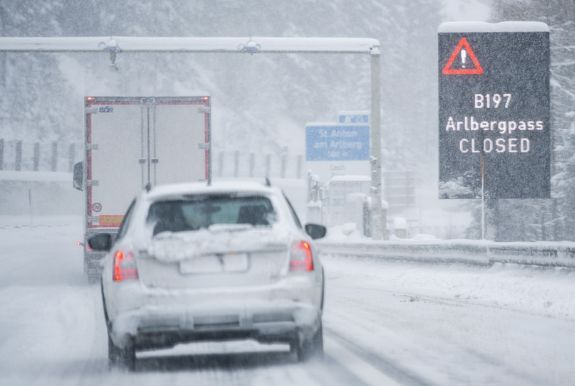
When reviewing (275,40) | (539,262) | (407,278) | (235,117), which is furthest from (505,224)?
(235,117)

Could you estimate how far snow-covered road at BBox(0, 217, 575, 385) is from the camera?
9.59m

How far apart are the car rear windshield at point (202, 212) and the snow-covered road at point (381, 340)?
116 cm

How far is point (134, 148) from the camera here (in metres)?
22.9

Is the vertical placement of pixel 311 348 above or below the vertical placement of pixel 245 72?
below

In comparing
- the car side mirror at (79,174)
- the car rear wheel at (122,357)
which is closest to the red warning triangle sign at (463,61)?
the car side mirror at (79,174)

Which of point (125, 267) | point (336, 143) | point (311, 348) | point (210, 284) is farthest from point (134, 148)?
point (336, 143)

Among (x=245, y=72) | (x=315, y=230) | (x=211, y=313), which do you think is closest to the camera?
(x=211, y=313)

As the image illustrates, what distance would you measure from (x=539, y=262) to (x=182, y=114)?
813 cm

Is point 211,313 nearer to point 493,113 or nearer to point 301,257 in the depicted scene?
point 301,257

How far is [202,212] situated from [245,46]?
20719mm

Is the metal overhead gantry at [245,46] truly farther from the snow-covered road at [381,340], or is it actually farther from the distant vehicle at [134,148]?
the snow-covered road at [381,340]

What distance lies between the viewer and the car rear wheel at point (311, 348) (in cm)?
1029

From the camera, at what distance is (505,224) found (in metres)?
46.9

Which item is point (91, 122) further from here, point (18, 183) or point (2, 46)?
point (18, 183)
